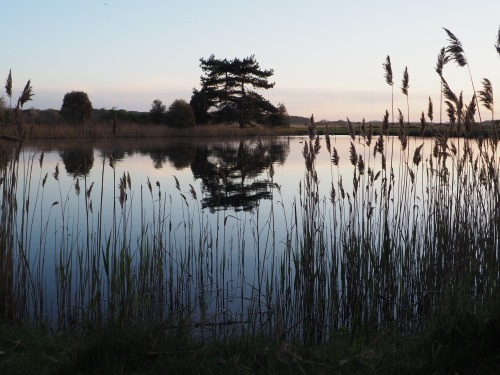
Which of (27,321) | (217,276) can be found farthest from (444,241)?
(27,321)

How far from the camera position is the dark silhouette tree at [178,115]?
3259 cm

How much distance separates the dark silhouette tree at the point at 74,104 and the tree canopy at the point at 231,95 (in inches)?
450

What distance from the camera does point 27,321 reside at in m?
Result: 4.19

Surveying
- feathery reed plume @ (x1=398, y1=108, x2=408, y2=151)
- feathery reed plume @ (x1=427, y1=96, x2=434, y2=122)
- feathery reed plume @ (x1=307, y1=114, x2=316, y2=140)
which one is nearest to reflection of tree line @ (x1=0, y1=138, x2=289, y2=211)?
feathery reed plume @ (x1=307, y1=114, x2=316, y2=140)

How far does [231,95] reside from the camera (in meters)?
39.8

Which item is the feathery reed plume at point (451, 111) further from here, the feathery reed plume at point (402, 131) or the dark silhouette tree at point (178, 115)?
the dark silhouette tree at point (178, 115)

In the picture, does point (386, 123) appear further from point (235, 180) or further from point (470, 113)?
point (235, 180)

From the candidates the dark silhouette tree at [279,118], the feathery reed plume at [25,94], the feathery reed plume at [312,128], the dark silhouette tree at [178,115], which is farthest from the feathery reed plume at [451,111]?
the dark silhouette tree at [279,118]

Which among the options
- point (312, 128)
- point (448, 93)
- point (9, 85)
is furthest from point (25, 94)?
point (448, 93)

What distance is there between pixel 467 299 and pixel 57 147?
22183mm

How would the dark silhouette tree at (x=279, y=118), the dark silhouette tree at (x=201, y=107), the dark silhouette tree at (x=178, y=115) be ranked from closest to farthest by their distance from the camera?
the dark silhouette tree at (x=178, y=115) < the dark silhouette tree at (x=201, y=107) < the dark silhouette tree at (x=279, y=118)

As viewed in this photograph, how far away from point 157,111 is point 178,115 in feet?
9.66

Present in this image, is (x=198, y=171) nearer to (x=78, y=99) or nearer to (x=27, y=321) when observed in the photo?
(x=27, y=321)

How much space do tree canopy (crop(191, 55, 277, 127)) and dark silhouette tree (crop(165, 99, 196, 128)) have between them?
5.93 meters
